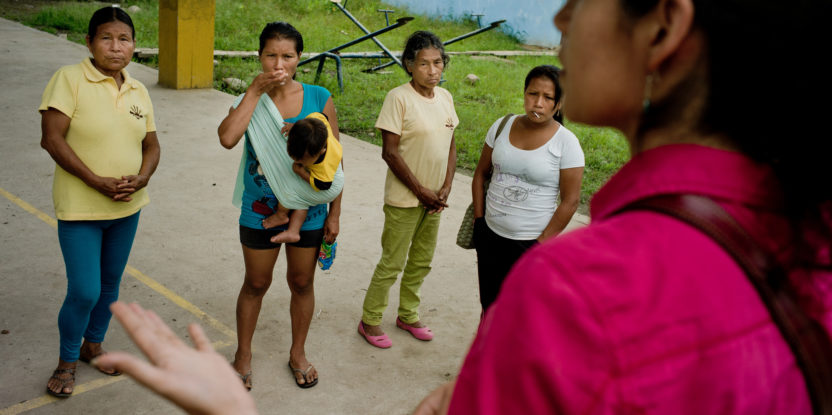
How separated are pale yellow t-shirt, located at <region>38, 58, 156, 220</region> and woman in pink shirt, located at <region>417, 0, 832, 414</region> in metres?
2.80

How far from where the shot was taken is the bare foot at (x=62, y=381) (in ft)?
10.5

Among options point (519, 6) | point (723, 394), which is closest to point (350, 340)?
point (723, 394)

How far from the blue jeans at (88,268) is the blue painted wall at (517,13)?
53.8ft

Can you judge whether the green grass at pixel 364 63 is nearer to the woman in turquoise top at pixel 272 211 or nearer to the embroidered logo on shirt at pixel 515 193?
the embroidered logo on shirt at pixel 515 193

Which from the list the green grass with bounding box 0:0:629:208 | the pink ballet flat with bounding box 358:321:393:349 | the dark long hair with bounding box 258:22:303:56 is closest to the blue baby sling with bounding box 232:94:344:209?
the dark long hair with bounding box 258:22:303:56

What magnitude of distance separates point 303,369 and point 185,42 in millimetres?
7324

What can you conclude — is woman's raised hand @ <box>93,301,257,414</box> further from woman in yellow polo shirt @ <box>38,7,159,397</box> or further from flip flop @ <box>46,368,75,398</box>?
flip flop @ <box>46,368,75,398</box>

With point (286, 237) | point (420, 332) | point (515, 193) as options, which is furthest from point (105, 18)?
point (420, 332)

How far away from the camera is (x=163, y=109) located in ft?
28.1

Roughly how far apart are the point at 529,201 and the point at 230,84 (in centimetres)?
806

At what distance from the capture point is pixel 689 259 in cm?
68

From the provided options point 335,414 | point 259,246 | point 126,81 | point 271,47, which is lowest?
point 335,414

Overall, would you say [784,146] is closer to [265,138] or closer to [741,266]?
[741,266]

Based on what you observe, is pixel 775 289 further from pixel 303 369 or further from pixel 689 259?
pixel 303 369
